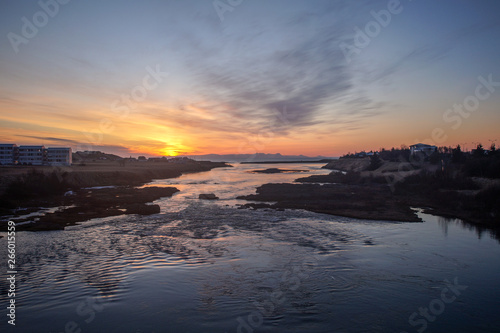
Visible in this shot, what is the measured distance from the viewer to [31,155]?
71.2m

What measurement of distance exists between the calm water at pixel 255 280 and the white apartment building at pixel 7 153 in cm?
6944

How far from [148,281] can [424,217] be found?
21.4 metres

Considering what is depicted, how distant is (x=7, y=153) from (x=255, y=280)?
275ft

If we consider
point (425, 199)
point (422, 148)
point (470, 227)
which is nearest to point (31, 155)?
point (425, 199)

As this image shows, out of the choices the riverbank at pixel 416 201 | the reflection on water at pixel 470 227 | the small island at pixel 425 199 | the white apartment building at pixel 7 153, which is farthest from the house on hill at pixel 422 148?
the white apartment building at pixel 7 153

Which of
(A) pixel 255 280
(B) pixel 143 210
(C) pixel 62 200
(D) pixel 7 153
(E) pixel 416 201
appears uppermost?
(D) pixel 7 153

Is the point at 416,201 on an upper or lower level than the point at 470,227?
upper

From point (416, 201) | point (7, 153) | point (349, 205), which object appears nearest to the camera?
point (349, 205)

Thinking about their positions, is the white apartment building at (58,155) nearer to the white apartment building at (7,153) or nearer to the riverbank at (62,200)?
the white apartment building at (7,153)

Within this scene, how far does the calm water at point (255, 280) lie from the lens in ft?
26.7

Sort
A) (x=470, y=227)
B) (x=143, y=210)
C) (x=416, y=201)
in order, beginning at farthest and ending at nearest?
(x=416, y=201) < (x=143, y=210) < (x=470, y=227)

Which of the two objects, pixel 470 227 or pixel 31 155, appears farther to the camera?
pixel 31 155

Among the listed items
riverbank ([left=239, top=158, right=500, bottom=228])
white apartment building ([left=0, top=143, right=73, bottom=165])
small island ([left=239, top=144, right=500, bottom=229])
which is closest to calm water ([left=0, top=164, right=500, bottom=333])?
riverbank ([left=239, top=158, right=500, bottom=228])

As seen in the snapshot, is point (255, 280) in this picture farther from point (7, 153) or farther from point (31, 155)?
point (7, 153)
